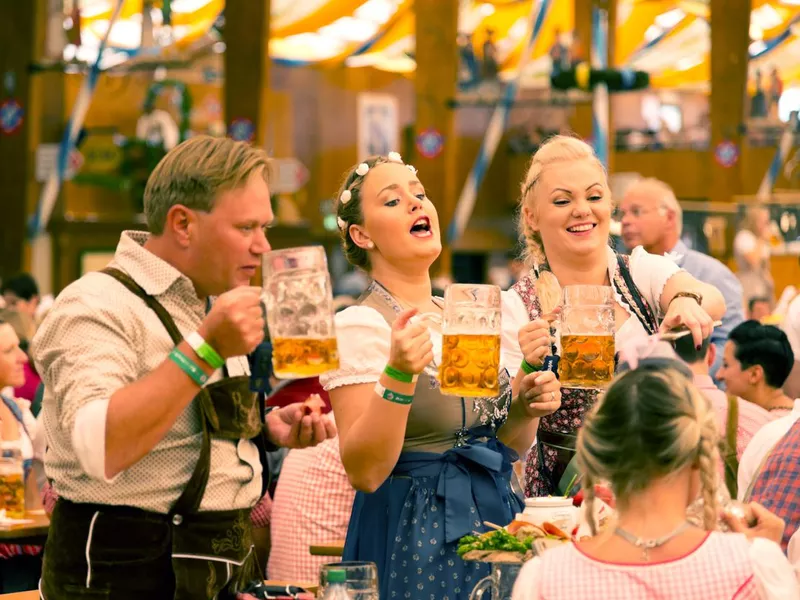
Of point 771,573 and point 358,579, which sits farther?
point 358,579

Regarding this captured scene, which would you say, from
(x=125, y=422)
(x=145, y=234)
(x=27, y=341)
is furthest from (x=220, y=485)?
(x=27, y=341)

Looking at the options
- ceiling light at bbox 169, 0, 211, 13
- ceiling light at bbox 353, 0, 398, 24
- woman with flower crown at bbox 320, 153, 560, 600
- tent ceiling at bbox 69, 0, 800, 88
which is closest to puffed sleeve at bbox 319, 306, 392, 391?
woman with flower crown at bbox 320, 153, 560, 600

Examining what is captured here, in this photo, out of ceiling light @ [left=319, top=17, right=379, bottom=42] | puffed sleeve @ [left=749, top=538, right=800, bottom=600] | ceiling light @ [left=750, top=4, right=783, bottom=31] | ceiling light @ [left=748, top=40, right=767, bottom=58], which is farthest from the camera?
ceiling light @ [left=748, top=40, right=767, bottom=58]

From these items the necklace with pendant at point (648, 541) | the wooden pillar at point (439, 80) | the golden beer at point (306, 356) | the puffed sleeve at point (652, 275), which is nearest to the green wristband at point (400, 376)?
the golden beer at point (306, 356)

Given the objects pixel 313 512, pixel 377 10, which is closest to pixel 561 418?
pixel 313 512

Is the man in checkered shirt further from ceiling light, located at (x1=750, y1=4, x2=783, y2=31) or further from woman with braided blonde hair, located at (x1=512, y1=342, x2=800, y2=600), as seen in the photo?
ceiling light, located at (x1=750, y1=4, x2=783, y2=31)

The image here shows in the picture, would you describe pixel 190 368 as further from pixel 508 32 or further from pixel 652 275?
pixel 508 32

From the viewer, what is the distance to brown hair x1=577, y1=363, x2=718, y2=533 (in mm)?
1828

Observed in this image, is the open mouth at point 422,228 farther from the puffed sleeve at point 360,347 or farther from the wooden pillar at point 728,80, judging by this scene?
the wooden pillar at point 728,80

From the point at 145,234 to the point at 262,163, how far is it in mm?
269

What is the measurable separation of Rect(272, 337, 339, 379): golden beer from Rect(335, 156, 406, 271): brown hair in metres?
0.58

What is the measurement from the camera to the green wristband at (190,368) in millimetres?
2023

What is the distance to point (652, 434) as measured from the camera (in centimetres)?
183

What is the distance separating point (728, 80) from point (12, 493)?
10.5 metres
